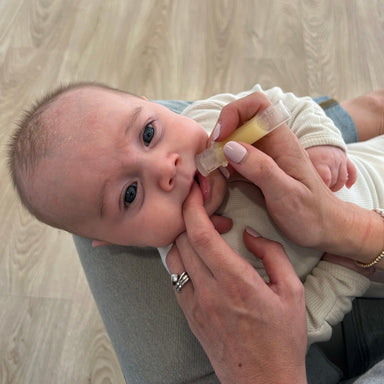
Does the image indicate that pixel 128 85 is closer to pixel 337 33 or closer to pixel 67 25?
pixel 67 25

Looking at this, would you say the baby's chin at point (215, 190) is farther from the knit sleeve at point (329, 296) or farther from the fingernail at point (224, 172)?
the knit sleeve at point (329, 296)

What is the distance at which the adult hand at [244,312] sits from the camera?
0.62 m

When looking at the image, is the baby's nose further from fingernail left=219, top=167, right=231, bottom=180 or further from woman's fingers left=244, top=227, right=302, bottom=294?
woman's fingers left=244, top=227, right=302, bottom=294

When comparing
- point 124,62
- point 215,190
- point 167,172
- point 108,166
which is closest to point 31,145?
point 108,166

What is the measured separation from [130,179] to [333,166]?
19.8 inches

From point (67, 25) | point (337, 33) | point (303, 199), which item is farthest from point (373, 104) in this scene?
point (67, 25)

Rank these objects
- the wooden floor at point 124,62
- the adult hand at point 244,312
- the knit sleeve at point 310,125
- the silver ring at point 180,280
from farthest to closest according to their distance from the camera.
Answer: the wooden floor at point 124,62, the knit sleeve at point 310,125, the silver ring at point 180,280, the adult hand at point 244,312

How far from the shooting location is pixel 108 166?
26.8 inches

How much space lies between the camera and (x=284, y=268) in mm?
670

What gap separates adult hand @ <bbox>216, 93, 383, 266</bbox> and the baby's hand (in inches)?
3.3

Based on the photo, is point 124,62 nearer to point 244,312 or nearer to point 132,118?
point 132,118

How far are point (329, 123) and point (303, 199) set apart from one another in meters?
0.33

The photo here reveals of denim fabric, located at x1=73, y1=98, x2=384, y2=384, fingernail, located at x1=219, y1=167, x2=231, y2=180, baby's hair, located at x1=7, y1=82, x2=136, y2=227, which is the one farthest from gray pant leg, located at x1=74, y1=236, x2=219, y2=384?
fingernail, located at x1=219, y1=167, x2=231, y2=180

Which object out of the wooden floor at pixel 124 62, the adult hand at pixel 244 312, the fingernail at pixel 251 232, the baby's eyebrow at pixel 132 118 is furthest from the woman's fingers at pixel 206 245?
→ the wooden floor at pixel 124 62
